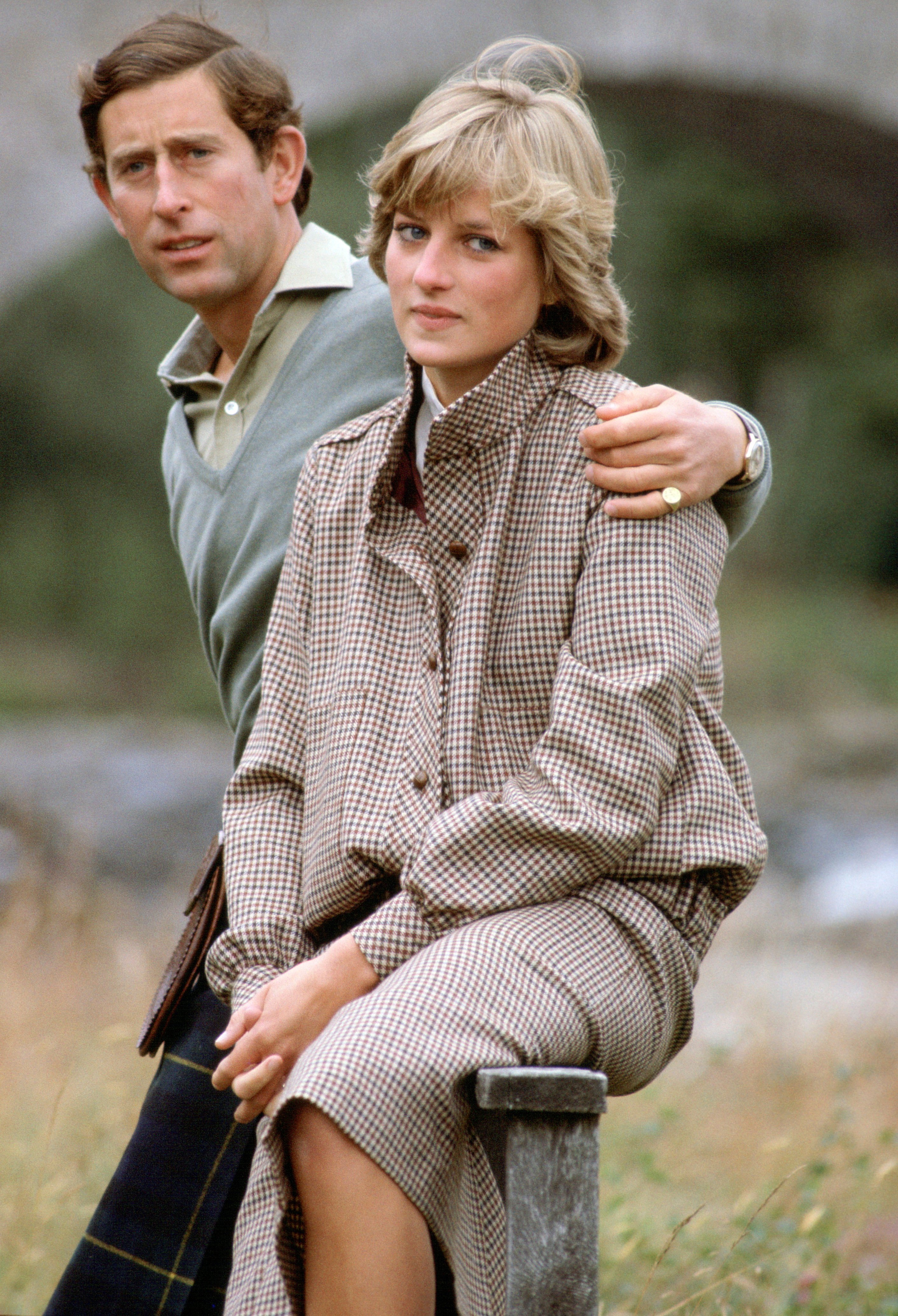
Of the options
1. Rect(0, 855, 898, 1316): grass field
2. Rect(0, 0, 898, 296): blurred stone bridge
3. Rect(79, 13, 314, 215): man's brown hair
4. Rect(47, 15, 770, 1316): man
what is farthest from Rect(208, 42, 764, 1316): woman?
Rect(0, 0, 898, 296): blurred stone bridge

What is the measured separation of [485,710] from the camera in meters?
2.00

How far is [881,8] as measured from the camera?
A: 18.3ft

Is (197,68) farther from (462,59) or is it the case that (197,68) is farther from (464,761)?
(462,59)

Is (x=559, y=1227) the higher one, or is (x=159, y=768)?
(x=559, y=1227)

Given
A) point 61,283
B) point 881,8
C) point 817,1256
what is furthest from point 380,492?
point 61,283

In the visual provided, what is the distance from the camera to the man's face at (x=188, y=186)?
101 inches

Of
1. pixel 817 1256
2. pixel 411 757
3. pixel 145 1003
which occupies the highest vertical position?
pixel 411 757

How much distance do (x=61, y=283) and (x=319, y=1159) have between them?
14.8 meters

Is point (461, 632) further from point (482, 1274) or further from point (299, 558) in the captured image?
point (482, 1274)

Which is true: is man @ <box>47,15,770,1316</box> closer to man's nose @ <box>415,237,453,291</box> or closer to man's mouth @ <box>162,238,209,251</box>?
man's mouth @ <box>162,238,209,251</box>

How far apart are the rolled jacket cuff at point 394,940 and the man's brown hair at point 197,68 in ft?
4.62

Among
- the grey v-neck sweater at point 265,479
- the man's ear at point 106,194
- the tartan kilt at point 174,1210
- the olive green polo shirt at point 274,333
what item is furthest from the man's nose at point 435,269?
the tartan kilt at point 174,1210

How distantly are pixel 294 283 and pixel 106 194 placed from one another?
1.37ft

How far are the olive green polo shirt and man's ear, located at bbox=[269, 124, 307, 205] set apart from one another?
2.9 inches
